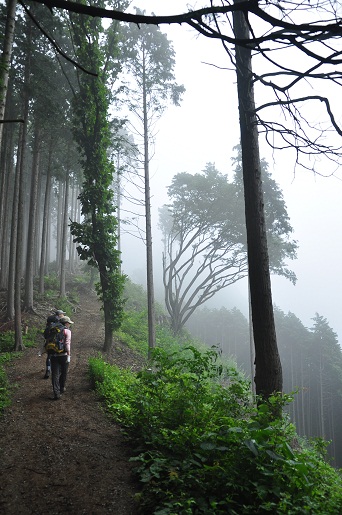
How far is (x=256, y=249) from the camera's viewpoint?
4.86m

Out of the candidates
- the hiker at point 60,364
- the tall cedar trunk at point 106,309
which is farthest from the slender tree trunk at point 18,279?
the hiker at point 60,364

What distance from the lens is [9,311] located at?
41.4 feet

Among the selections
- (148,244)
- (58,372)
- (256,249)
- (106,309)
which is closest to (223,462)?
(256,249)

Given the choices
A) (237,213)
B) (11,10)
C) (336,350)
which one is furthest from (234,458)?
(336,350)

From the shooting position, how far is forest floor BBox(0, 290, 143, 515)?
10.2 ft

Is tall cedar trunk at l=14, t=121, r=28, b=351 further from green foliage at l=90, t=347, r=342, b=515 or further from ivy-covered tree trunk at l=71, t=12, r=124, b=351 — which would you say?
green foliage at l=90, t=347, r=342, b=515

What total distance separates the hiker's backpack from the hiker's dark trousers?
141 mm

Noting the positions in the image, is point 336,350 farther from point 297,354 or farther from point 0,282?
point 0,282

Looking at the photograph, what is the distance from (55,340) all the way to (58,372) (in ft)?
2.16

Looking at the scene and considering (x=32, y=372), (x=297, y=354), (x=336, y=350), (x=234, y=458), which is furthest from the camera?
(x=297, y=354)

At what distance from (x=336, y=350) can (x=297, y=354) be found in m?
4.65

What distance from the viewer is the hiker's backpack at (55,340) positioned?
6406 mm

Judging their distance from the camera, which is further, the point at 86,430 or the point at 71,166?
the point at 71,166

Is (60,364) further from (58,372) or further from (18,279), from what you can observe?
(18,279)
